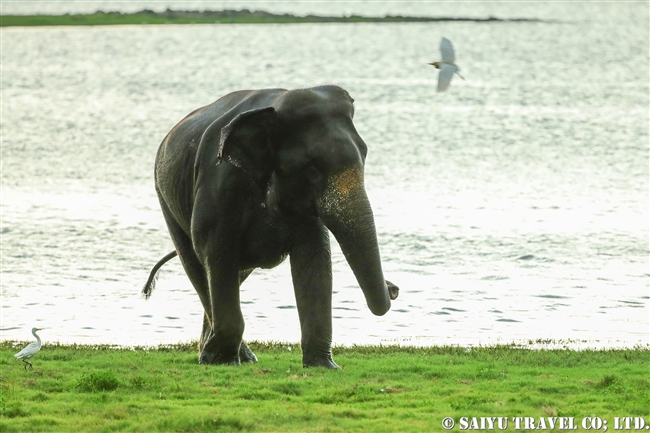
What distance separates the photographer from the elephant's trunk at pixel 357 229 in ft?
35.9

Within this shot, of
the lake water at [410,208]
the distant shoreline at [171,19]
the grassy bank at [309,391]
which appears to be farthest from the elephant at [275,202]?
the distant shoreline at [171,19]

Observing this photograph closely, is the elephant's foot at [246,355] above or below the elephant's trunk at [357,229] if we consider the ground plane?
below

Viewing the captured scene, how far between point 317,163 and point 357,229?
0.69 meters

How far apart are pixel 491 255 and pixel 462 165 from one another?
44.3 feet

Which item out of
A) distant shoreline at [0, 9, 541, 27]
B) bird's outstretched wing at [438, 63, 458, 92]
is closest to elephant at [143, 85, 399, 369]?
bird's outstretched wing at [438, 63, 458, 92]

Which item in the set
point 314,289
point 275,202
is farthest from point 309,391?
point 275,202

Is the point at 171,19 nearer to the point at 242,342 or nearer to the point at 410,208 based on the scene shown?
the point at 410,208

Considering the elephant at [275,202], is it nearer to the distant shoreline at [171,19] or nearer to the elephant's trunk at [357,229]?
the elephant's trunk at [357,229]

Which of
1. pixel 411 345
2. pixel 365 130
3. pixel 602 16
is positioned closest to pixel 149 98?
pixel 365 130

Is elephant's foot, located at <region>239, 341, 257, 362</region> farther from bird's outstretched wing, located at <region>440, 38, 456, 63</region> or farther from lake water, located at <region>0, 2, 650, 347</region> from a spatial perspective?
bird's outstretched wing, located at <region>440, 38, 456, 63</region>

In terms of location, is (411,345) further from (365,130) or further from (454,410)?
(365,130)

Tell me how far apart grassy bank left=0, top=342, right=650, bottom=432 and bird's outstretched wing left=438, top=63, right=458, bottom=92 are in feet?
8.99

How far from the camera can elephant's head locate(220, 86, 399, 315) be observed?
11.0m

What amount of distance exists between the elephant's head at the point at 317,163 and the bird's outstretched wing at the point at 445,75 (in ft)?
8.69
